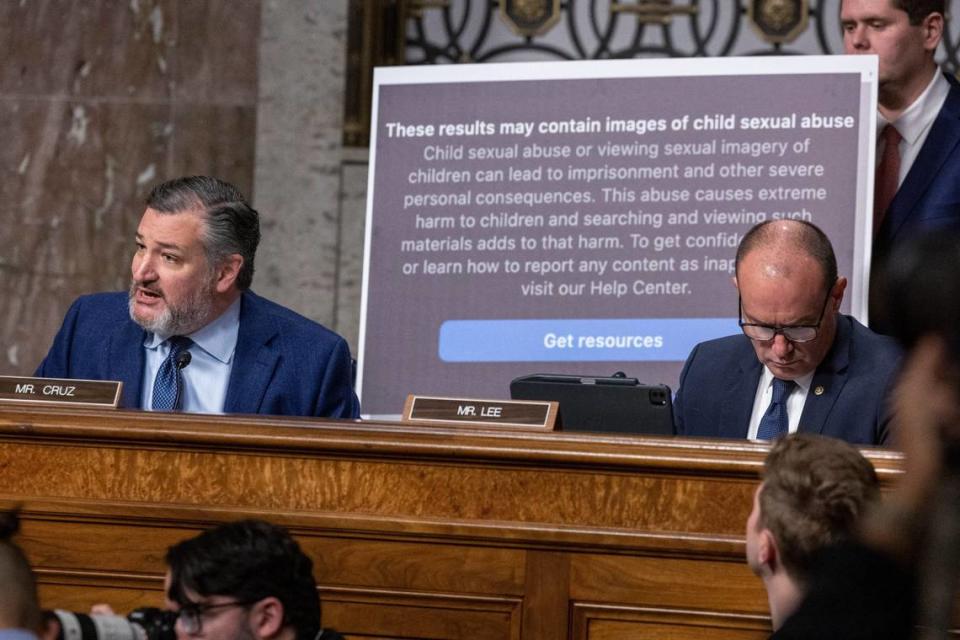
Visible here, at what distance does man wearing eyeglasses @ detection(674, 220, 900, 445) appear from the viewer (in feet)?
13.0

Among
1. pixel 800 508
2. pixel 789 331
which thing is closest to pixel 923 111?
pixel 789 331

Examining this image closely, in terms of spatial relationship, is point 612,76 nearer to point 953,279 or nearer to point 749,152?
point 749,152

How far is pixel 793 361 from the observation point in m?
4.04

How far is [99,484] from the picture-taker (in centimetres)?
344

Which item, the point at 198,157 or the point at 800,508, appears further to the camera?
the point at 198,157

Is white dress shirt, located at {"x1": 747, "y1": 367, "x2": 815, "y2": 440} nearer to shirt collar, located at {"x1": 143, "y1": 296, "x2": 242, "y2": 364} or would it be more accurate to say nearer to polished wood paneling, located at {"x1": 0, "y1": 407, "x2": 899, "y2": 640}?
polished wood paneling, located at {"x1": 0, "y1": 407, "x2": 899, "y2": 640}

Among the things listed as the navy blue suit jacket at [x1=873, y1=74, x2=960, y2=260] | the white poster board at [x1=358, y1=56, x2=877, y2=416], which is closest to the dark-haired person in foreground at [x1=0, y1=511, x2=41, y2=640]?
the white poster board at [x1=358, y1=56, x2=877, y2=416]

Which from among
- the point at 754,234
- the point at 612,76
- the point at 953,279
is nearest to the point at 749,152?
the point at 612,76

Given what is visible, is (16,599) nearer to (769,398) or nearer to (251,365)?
(251,365)

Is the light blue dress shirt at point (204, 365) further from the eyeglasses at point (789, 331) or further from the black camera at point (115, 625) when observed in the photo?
the black camera at point (115, 625)

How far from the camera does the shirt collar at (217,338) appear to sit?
4305 mm

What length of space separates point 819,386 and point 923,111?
51.4 inches

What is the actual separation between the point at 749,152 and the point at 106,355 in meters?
2.07

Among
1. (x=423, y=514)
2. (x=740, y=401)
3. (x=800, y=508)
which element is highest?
(x=740, y=401)
